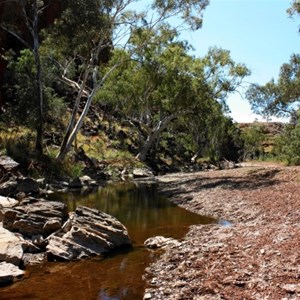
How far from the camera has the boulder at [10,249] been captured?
31.1 ft

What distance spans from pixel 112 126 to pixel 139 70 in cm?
1580

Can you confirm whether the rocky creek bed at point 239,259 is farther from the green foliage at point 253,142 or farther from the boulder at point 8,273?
the green foliage at point 253,142

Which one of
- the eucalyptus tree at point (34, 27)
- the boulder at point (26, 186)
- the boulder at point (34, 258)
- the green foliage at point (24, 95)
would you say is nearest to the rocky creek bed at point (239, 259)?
the boulder at point (34, 258)

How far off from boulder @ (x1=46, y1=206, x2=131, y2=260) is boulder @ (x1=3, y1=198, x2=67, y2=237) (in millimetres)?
605

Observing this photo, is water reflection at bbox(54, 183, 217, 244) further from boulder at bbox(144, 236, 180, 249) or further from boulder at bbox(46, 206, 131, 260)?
boulder at bbox(46, 206, 131, 260)

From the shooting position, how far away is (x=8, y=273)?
8734 mm

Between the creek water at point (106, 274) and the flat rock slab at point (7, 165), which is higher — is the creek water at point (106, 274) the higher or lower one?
the lower one

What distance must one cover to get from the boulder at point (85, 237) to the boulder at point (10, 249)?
2.82 feet

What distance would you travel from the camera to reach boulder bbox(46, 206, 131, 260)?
10.6 metres

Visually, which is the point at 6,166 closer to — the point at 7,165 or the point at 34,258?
the point at 7,165

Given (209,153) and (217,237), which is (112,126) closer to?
(209,153)

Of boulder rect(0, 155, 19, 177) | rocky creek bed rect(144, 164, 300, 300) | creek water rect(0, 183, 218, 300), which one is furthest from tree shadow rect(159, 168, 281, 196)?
boulder rect(0, 155, 19, 177)

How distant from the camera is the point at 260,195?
19.5m

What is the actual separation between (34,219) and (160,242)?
157 inches
